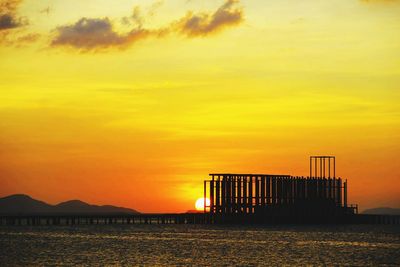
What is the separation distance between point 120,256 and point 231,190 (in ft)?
144

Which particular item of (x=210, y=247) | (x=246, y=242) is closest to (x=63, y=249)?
(x=210, y=247)

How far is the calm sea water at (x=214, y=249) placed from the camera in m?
68.6

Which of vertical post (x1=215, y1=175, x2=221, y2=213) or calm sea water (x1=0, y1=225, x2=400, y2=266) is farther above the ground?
vertical post (x1=215, y1=175, x2=221, y2=213)

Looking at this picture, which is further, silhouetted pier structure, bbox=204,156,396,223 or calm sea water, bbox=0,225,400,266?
silhouetted pier structure, bbox=204,156,396,223

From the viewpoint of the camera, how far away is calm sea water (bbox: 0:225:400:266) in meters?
68.6

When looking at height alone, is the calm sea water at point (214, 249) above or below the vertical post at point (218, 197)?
below

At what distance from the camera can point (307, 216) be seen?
395 ft

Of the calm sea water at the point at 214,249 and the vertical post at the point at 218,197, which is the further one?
the vertical post at the point at 218,197

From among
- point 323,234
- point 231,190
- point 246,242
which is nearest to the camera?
point 246,242

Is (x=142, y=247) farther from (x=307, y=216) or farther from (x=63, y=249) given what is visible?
(x=307, y=216)

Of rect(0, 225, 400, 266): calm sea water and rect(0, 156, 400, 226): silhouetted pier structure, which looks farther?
rect(0, 156, 400, 226): silhouetted pier structure

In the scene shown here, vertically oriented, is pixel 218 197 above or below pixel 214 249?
above

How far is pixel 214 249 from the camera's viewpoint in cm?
8069

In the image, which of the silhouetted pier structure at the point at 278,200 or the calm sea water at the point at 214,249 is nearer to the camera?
the calm sea water at the point at 214,249
